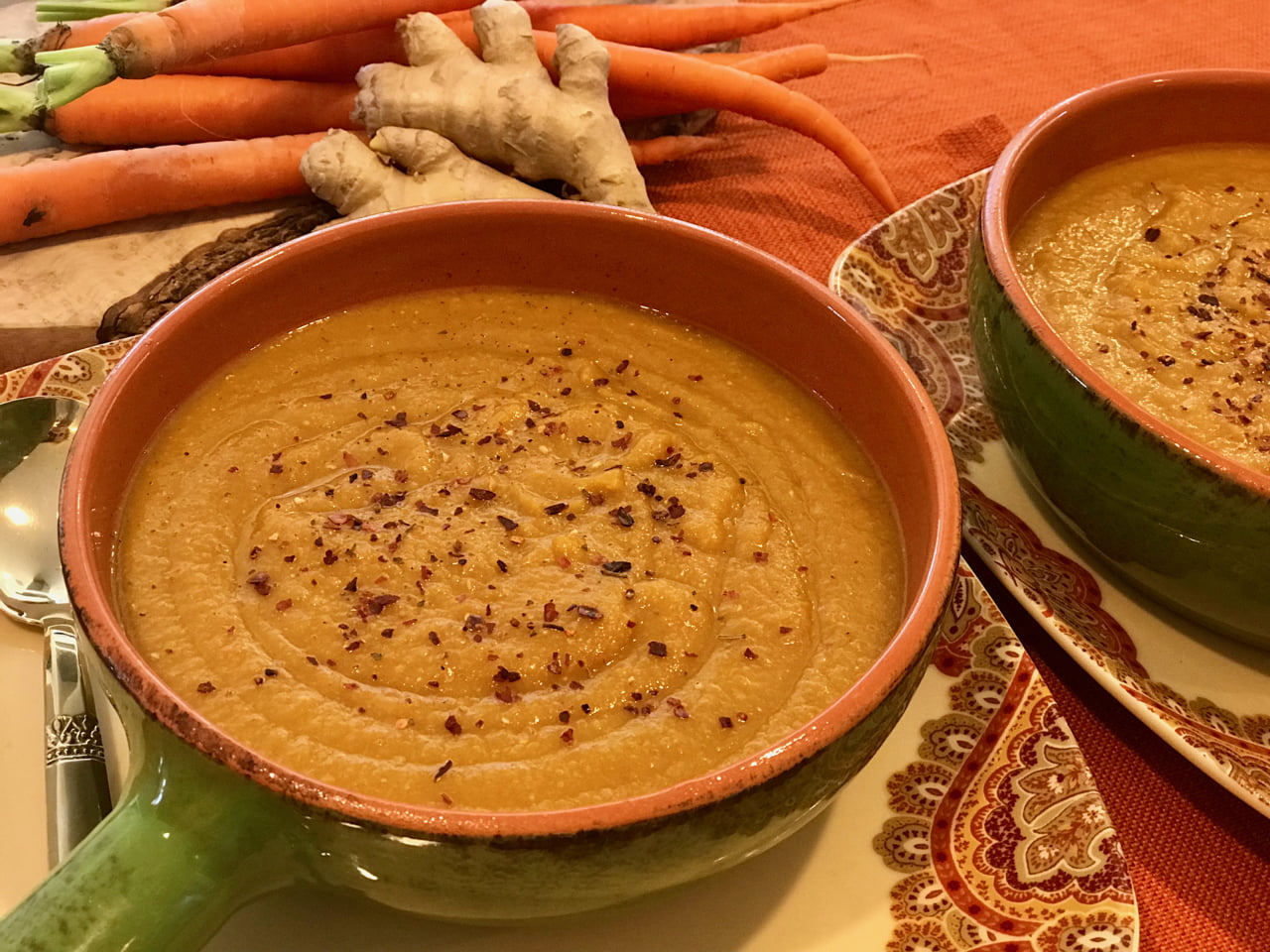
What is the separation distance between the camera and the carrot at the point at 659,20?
2.31 meters

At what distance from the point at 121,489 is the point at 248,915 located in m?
0.45

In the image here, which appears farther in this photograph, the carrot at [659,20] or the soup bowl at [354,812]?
the carrot at [659,20]

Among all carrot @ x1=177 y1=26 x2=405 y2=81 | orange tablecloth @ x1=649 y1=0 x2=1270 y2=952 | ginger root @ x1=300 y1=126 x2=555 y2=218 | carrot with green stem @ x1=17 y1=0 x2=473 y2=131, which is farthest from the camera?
carrot @ x1=177 y1=26 x2=405 y2=81

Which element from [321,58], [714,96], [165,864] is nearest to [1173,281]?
[714,96]

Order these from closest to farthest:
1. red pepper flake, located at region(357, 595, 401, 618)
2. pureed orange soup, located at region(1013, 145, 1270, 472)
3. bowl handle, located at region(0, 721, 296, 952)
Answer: bowl handle, located at region(0, 721, 296, 952) → red pepper flake, located at region(357, 595, 401, 618) → pureed orange soup, located at region(1013, 145, 1270, 472)

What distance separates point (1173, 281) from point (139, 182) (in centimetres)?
163

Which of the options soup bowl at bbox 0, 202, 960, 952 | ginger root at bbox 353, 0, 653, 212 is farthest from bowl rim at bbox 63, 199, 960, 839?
ginger root at bbox 353, 0, 653, 212

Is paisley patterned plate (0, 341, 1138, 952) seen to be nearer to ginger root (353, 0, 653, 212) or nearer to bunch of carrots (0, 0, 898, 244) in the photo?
bunch of carrots (0, 0, 898, 244)

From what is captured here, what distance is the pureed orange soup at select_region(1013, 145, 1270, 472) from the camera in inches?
52.8

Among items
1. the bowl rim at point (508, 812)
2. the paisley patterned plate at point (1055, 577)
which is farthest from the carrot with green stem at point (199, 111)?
the bowl rim at point (508, 812)

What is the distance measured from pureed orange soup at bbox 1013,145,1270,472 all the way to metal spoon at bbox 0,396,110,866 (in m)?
1.14

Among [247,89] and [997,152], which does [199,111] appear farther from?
[997,152]

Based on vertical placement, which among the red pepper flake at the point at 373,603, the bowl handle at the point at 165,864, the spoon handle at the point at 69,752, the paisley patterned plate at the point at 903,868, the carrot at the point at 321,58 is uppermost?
the carrot at the point at 321,58

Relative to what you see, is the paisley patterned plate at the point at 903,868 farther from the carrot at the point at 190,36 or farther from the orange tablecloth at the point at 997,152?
the carrot at the point at 190,36
